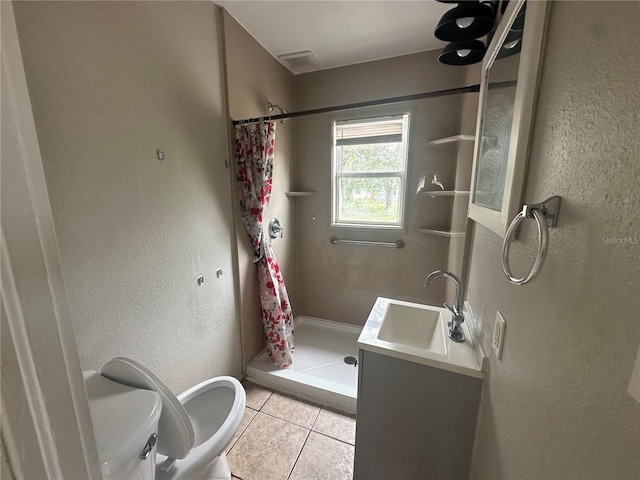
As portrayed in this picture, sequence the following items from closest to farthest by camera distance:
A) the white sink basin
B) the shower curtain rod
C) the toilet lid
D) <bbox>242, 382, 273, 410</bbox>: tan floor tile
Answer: the toilet lid < the white sink basin < the shower curtain rod < <bbox>242, 382, 273, 410</bbox>: tan floor tile

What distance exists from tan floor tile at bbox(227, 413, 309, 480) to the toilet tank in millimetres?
731

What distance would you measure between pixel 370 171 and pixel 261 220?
115 centimetres

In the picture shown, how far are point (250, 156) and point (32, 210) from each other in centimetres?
152

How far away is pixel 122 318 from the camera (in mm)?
1158

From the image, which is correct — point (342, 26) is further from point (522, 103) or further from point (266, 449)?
point (266, 449)

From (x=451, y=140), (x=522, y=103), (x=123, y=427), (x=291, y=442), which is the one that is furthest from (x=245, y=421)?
(x=451, y=140)

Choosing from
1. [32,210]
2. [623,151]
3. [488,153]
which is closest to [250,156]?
[488,153]

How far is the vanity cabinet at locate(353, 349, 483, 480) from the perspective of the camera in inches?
39.8

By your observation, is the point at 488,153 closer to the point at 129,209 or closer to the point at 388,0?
the point at 388,0

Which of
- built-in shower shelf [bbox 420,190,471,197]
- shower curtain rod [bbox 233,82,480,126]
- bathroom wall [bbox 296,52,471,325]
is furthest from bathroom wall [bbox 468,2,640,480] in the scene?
bathroom wall [bbox 296,52,471,325]

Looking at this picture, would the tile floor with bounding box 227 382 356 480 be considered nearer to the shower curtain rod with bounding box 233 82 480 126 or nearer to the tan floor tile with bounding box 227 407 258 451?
the tan floor tile with bounding box 227 407 258 451

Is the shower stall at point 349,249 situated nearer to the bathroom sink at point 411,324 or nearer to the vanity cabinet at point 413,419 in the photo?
the bathroom sink at point 411,324

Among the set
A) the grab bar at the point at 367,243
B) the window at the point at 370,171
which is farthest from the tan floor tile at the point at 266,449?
the window at the point at 370,171

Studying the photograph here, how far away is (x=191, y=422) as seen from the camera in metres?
1.11
